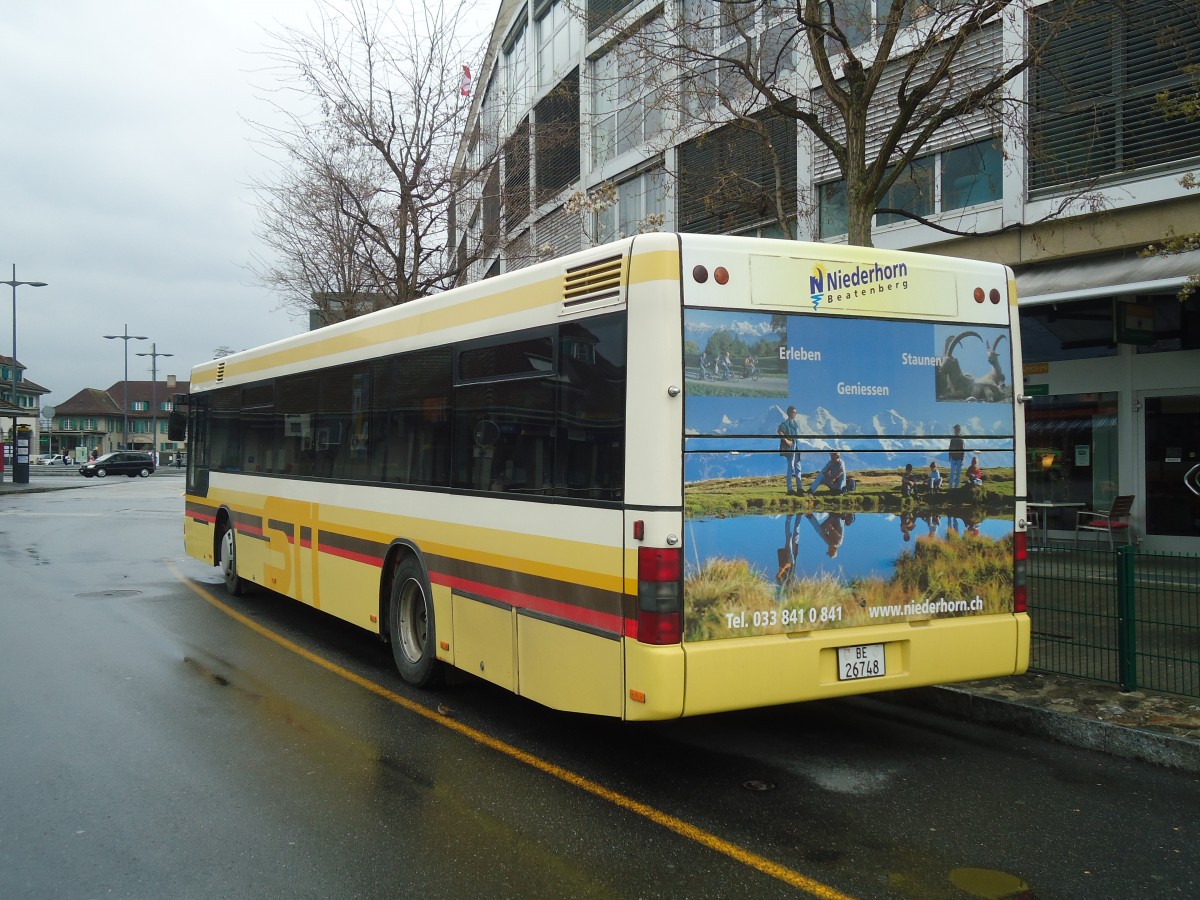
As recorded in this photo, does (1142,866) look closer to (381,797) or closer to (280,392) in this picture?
(381,797)

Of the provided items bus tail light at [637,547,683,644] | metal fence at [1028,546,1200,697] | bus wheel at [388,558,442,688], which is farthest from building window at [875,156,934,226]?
bus tail light at [637,547,683,644]

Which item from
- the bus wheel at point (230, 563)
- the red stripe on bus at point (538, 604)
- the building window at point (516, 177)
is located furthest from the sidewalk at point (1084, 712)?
the building window at point (516, 177)

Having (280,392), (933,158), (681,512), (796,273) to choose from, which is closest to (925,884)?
(681,512)

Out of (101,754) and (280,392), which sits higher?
(280,392)

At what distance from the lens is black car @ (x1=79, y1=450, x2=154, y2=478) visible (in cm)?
6016

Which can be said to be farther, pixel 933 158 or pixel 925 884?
pixel 933 158

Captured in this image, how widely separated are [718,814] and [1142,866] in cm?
187

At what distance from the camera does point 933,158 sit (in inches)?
602

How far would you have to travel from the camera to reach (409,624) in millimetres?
7703

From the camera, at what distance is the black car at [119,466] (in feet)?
197

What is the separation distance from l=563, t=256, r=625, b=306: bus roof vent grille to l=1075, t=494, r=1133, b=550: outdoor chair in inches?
428

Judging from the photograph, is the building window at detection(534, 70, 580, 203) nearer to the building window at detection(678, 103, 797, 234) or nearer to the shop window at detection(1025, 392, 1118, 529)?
the building window at detection(678, 103, 797, 234)

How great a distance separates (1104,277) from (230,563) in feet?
37.6

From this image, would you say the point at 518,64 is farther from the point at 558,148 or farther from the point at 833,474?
the point at 833,474
